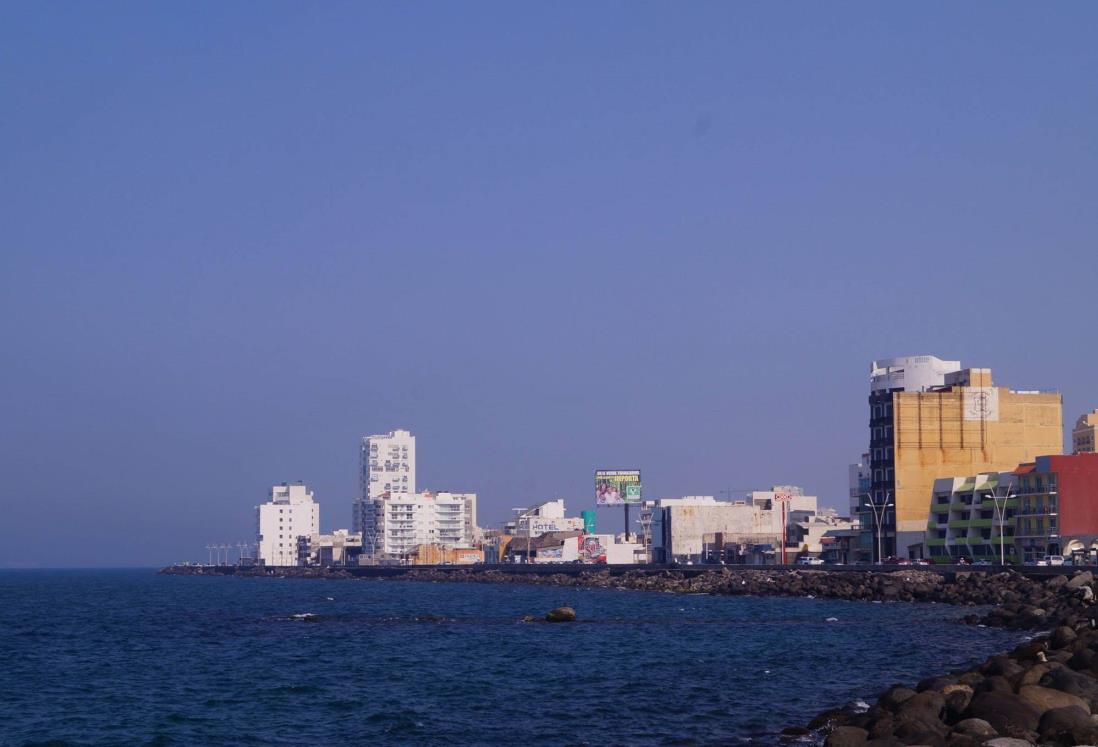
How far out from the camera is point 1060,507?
96.9 metres

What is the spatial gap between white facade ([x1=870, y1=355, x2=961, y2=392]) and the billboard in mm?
52577

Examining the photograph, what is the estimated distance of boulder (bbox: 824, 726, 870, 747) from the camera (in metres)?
25.4

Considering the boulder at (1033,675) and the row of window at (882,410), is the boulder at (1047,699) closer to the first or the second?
the boulder at (1033,675)

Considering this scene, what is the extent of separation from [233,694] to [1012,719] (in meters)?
23.6

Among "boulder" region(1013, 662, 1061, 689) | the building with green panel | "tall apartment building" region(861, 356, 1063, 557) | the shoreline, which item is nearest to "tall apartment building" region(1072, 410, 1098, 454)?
"tall apartment building" region(861, 356, 1063, 557)

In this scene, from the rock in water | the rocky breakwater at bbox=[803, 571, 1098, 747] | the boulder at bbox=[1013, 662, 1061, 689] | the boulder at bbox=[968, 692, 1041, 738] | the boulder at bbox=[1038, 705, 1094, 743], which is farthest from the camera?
the rock in water

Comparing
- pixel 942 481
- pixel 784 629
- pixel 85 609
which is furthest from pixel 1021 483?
pixel 85 609

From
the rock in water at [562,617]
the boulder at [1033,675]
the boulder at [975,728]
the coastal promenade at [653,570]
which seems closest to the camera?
the boulder at [975,728]

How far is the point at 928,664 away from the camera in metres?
44.1

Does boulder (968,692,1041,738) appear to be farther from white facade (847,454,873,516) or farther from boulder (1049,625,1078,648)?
white facade (847,454,873,516)

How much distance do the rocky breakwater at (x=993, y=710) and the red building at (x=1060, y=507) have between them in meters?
62.1

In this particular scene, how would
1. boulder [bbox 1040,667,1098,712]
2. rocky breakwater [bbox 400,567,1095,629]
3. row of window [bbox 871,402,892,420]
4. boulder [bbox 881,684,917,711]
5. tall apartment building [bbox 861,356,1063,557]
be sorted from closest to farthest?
1. boulder [bbox 1040,667,1098,712]
2. boulder [bbox 881,684,917,711]
3. rocky breakwater [bbox 400,567,1095,629]
4. tall apartment building [bbox 861,356,1063,557]
5. row of window [bbox 871,402,892,420]

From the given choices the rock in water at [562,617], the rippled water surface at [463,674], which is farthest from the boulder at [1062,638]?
the rock in water at [562,617]

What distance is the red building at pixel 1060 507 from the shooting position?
9575 centimetres
